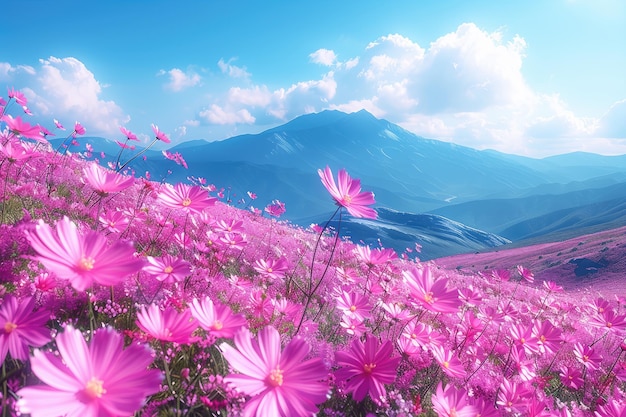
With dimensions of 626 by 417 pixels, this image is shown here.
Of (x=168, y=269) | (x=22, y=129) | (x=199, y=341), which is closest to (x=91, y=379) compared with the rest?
(x=168, y=269)

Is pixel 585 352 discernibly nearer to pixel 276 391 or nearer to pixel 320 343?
pixel 320 343

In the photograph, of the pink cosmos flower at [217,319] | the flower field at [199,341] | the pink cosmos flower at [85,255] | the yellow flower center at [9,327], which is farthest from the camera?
the pink cosmos flower at [217,319]

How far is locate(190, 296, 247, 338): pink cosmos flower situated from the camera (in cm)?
152

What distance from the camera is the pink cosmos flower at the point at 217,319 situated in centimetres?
152

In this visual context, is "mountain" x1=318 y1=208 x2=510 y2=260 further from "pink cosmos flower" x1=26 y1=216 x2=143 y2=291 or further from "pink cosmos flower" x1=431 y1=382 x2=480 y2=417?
"pink cosmos flower" x1=26 y1=216 x2=143 y2=291

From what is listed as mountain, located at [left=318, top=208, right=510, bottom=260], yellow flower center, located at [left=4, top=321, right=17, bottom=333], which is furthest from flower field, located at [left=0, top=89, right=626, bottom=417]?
mountain, located at [left=318, top=208, right=510, bottom=260]

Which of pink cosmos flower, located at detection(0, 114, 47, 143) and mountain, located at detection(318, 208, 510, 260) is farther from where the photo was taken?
mountain, located at detection(318, 208, 510, 260)

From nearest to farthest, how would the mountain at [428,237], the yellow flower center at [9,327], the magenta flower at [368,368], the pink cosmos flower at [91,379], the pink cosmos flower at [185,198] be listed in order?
the pink cosmos flower at [91,379]
the yellow flower center at [9,327]
the magenta flower at [368,368]
the pink cosmos flower at [185,198]
the mountain at [428,237]

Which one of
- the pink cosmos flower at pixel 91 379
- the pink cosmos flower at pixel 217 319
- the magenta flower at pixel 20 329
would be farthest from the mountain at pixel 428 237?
the pink cosmos flower at pixel 91 379

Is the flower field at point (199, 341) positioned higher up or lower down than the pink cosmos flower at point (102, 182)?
lower down

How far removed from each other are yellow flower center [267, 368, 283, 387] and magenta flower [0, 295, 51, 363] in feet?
2.56

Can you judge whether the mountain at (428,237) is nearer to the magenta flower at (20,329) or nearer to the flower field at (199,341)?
the flower field at (199,341)

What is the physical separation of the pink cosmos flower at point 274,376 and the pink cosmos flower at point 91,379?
0.29 m

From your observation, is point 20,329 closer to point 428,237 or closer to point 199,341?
point 199,341
